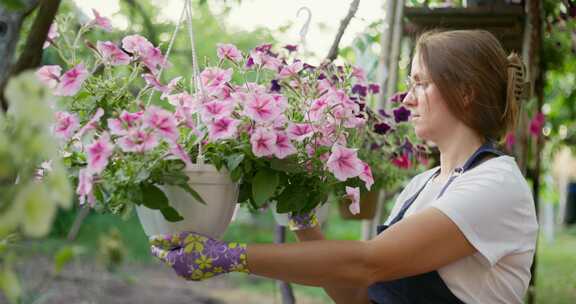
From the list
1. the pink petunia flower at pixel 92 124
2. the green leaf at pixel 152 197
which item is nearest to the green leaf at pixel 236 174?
the green leaf at pixel 152 197

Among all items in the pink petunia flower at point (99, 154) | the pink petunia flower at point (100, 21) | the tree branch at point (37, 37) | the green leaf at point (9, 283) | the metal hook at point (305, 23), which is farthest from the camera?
the metal hook at point (305, 23)

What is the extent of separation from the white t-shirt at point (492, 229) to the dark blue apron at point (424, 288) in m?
0.02

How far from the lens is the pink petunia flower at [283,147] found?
1.18 meters

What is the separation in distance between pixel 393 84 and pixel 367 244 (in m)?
1.78

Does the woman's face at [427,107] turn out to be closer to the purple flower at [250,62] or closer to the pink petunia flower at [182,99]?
the purple flower at [250,62]

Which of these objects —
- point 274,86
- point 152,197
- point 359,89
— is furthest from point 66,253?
point 359,89

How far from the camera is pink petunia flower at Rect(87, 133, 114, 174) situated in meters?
1.00

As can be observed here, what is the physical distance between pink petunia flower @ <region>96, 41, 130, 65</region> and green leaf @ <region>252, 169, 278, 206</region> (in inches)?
11.2

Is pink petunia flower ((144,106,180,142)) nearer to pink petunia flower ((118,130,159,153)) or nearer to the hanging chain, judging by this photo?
pink petunia flower ((118,130,159,153))

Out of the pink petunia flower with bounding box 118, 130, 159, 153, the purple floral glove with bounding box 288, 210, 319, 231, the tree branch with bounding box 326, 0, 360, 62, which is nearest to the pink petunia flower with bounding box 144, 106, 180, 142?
the pink petunia flower with bounding box 118, 130, 159, 153

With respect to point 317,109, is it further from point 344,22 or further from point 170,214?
point 344,22

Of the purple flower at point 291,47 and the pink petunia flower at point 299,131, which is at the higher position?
the purple flower at point 291,47

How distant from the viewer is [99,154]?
3.29 feet

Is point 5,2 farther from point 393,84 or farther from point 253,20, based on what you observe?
point 253,20
